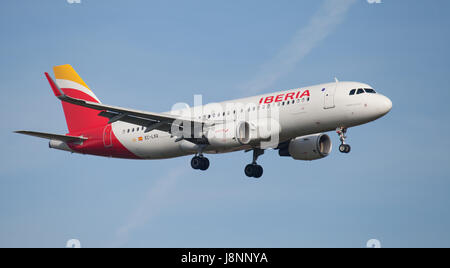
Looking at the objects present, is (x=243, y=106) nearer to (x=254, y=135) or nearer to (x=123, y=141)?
(x=254, y=135)

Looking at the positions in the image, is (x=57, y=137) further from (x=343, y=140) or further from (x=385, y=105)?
(x=385, y=105)

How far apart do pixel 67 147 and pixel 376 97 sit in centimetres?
2261

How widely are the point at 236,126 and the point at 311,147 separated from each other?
7209mm

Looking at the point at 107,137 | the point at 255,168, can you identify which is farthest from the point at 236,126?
the point at 107,137

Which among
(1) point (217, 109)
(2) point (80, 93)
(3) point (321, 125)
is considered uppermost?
(2) point (80, 93)

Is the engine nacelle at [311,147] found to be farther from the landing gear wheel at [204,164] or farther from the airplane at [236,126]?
the landing gear wheel at [204,164]

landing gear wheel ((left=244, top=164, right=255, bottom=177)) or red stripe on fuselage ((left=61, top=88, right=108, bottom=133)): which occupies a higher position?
red stripe on fuselage ((left=61, top=88, right=108, bottom=133))

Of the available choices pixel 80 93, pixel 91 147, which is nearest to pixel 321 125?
pixel 91 147

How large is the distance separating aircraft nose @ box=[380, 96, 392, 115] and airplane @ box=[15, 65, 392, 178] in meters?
0.06

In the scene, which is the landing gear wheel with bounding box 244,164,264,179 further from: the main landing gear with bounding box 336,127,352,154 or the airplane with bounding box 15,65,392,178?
the main landing gear with bounding box 336,127,352,154

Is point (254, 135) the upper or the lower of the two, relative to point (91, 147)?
lower

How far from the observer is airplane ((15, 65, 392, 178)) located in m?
38.4

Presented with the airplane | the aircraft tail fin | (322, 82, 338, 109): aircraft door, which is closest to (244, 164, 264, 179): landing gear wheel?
the airplane

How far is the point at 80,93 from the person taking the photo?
5147 cm
